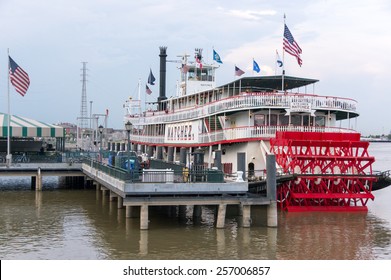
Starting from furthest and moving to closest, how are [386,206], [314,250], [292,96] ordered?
[386,206] → [292,96] → [314,250]

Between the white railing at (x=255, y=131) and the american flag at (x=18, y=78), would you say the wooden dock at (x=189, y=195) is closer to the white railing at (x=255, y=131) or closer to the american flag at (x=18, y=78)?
the white railing at (x=255, y=131)

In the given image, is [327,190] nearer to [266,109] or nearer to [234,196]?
[266,109]

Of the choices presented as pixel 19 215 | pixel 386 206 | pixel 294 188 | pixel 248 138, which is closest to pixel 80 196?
pixel 19 215

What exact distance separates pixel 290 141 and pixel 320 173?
274cm

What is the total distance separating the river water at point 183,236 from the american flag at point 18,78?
972 cm

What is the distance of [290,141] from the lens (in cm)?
2589

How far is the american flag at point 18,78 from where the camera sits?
3494cm

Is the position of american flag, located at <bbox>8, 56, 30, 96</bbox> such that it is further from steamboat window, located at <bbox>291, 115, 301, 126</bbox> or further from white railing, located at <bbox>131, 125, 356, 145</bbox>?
steamboat window, located at <bbox>291, 115, 301, 126</bbox>

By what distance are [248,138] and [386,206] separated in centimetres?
892

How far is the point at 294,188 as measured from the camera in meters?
26.2

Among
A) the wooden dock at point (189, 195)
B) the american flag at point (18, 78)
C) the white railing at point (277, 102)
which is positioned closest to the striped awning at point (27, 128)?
the american flag at point (18, 78)

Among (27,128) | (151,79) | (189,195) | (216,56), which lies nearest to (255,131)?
(189,195)

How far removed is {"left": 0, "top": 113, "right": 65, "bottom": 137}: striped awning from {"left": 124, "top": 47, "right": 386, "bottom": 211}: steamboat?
10.9m

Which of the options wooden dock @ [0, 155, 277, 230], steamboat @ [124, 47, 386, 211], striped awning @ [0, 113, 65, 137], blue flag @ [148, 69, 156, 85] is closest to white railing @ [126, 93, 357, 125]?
steamboat @ [124, 47, 386, 211]
